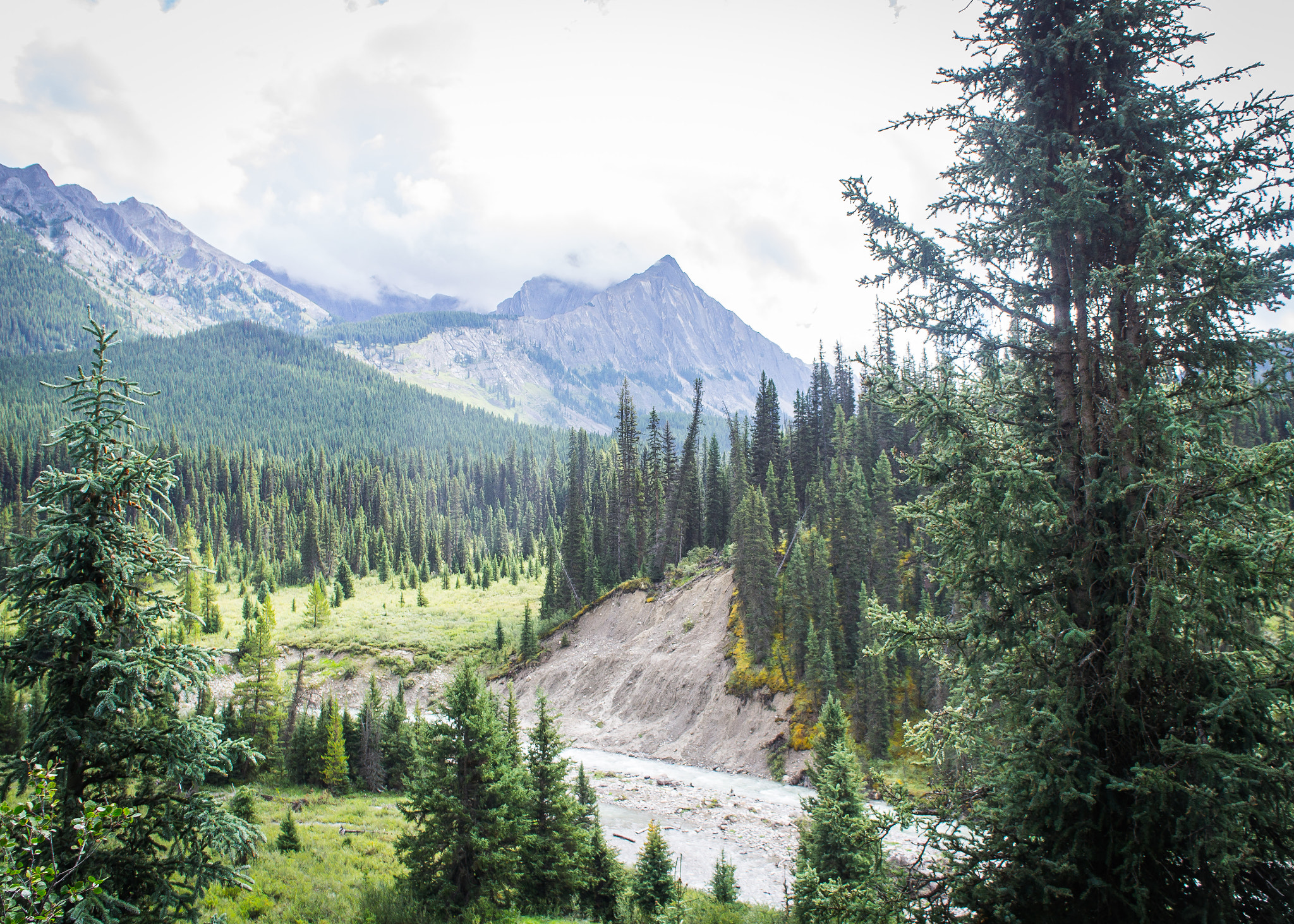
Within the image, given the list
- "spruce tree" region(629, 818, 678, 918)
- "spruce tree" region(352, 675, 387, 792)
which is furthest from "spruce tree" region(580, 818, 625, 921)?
"spruce tree" region(352, 675, 387, 792)

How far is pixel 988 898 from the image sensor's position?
690 cm

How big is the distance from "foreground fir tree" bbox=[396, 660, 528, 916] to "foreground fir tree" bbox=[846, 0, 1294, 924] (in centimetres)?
1379

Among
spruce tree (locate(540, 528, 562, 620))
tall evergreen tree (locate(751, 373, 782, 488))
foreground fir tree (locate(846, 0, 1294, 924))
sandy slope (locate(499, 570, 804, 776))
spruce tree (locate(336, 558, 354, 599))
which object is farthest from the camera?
spruce tree (locate(336, 558, 354, 599))

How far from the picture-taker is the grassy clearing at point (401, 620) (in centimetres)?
7144

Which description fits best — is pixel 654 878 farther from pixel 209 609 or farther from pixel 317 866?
pixel 209 609

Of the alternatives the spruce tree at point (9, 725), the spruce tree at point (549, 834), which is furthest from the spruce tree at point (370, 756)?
the spruce tree at point (549, 834)

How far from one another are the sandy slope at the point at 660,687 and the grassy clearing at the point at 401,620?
38.2 feet

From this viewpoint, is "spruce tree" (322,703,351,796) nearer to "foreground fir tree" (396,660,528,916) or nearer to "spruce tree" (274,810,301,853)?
"spruce tree" (274,810,301,853)

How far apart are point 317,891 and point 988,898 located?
17.6 metres

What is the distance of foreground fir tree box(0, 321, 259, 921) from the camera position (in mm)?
8156

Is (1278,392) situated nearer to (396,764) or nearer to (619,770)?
(396,764)

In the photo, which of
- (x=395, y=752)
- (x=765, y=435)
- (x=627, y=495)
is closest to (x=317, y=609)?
(x=627, y=495)

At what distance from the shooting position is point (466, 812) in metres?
18.0

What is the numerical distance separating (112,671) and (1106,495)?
12.5m
